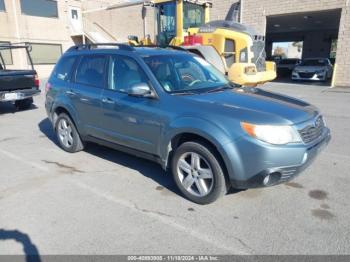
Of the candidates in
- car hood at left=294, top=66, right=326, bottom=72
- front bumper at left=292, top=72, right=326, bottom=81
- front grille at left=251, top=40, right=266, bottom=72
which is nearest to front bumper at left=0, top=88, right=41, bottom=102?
front grille at left=251, top=40, right=266, bottom=72

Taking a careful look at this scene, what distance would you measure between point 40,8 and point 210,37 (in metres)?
20.9

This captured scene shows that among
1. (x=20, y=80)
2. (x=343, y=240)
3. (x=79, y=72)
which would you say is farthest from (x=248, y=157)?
(x=20, y=80)

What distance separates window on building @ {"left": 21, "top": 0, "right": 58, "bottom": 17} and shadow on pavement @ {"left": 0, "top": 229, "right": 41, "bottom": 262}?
26.3 m

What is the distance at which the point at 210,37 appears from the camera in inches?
428

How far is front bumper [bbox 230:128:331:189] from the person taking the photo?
319 centimetres

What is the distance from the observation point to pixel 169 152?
3.95 m

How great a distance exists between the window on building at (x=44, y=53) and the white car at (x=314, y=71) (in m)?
19.8

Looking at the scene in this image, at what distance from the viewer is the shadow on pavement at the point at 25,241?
9.29 feet

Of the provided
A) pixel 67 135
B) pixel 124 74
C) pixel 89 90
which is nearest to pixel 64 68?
pixel 89 90

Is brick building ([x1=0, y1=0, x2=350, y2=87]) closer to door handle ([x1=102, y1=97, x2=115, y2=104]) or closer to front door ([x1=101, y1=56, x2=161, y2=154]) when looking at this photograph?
front door ([x1=101, y1=56, x2=161, y2=154])

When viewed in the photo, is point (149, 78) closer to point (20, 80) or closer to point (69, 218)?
point (69, 218)

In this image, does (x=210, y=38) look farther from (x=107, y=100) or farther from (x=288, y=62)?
(x=288, y=62)

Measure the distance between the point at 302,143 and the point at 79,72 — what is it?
366 centimetres

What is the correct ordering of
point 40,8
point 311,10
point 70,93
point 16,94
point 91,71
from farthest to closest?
point 40,8 < point 311,10 < point 16,94 < point 70,93 < point 91,71
